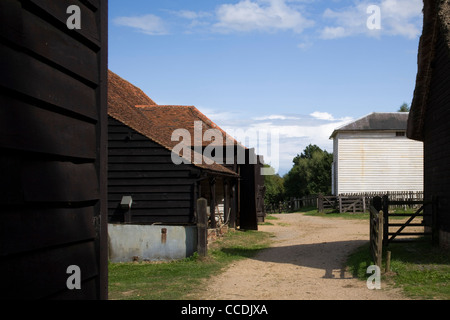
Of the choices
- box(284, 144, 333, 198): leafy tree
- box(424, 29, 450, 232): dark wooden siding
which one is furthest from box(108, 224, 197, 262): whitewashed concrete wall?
box(284, 144, 333, 198): leafy tree

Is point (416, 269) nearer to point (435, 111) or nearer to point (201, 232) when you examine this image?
point (435, 111)

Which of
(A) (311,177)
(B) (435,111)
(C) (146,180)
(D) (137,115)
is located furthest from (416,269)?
(A) (311,177)

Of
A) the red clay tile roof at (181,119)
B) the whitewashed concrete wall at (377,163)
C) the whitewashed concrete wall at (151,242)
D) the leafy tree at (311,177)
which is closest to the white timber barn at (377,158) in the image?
the whitewashed concrete wall at (377,163)

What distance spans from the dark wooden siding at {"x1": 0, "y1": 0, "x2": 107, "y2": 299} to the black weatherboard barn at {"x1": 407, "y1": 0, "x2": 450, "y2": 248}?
10632 millimetres

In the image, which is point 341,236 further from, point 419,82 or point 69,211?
point 69,211

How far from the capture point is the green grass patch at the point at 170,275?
30.1 feet

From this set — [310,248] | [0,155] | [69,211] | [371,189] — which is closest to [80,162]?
[69,211]

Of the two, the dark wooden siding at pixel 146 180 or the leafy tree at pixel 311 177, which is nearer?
the dark wooden siding at pixel 146 180

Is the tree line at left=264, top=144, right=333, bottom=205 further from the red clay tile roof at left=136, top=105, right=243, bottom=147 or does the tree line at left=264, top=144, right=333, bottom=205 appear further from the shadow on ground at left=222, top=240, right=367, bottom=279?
the shadow on ground at left=222, top=240, right=367, bottom=279

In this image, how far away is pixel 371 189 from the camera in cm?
3781

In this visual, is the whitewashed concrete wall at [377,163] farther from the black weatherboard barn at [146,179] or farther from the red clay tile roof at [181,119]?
the black weatherboard barn at [146,179]

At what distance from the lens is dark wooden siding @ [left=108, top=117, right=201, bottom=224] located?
15.1 meters

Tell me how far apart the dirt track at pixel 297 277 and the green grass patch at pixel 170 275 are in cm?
45
